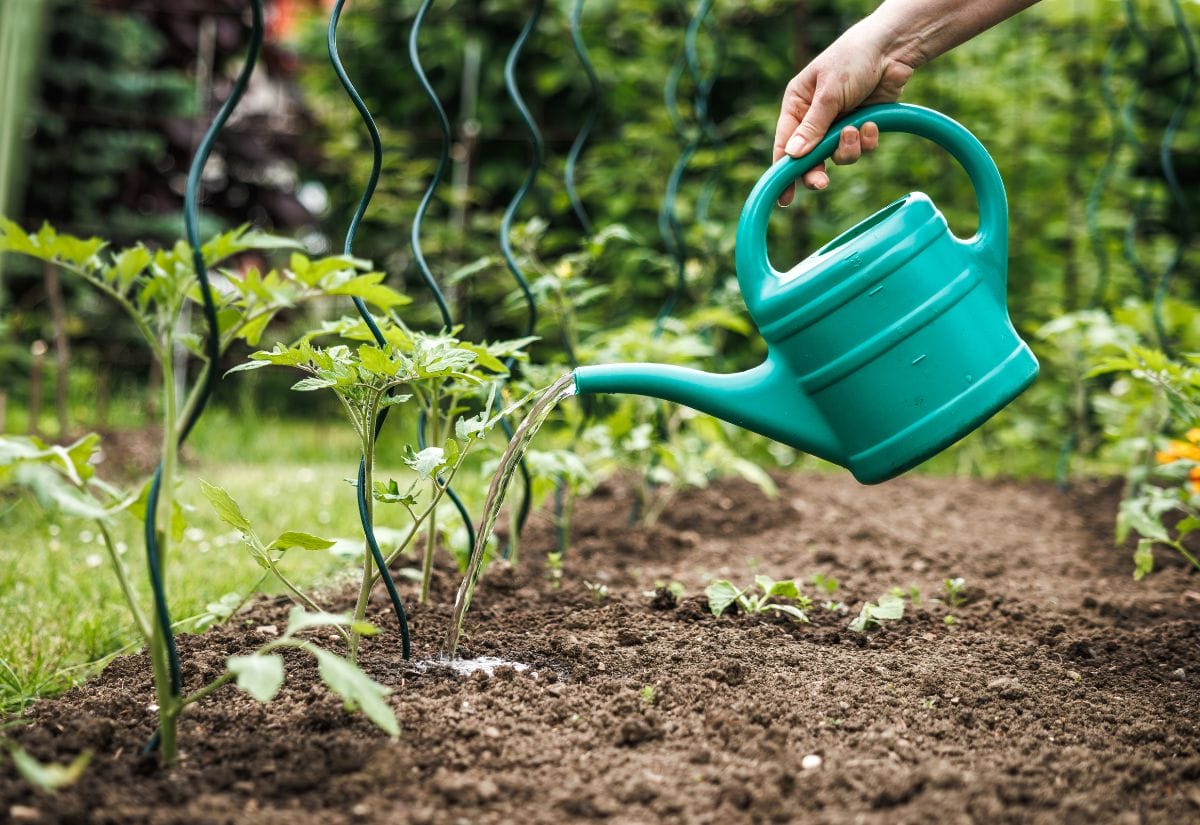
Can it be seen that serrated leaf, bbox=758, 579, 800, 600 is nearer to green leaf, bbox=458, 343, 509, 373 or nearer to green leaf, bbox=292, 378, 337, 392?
green leaf, bbox=458, 343, 509, 373

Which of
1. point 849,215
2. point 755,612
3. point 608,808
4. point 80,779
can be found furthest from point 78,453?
point 849,215

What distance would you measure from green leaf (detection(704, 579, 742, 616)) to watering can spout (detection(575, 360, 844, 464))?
0.38m

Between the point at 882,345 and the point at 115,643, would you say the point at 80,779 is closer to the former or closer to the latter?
the point at 115,643

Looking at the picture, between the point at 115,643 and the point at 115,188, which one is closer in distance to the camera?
the point at 115,643

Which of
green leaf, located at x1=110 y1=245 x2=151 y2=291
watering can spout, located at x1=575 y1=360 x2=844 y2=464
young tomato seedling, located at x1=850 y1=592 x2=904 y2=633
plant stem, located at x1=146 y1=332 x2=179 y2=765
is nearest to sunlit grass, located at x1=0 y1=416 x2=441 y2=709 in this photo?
plant stem, located at x1=146 y1=332 x2=179 y2=765

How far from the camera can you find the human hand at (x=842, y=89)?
1460mm

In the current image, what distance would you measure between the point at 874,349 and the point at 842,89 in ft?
1.32

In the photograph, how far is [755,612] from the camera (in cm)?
176

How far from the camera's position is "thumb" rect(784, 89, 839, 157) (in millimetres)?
1455

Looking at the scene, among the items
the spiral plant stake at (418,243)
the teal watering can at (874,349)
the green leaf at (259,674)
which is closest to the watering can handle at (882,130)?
the teal watering can at (874,349)

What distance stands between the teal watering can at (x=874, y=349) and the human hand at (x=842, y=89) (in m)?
0.09

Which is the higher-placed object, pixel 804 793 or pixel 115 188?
pixel 115 188

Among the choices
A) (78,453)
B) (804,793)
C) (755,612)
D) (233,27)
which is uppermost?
(233,27)

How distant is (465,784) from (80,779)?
0.42 metres
